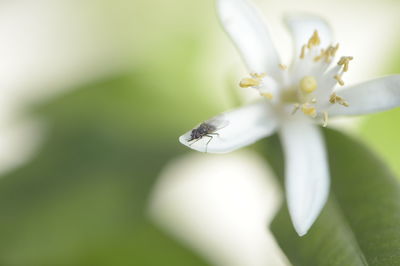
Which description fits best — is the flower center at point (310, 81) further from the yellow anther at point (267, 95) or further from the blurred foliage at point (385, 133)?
the blurred foliage at point (385, 133)

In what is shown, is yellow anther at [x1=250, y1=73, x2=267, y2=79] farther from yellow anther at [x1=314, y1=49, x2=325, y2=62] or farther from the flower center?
yellow anther at [x1=314, y1=49, x2=325, y2=62]

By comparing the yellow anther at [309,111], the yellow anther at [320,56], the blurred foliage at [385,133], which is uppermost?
the yellow anther at [320,56]

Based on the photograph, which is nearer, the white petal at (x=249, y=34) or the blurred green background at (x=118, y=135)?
the white petal at (x=249, y=34)

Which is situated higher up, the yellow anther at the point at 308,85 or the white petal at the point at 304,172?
the yellow anther at the point at 308,85

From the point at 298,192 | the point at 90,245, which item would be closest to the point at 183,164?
the point at 90,245

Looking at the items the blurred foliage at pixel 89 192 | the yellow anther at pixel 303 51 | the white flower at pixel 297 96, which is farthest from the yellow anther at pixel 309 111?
the blurred foliage at pixel 89 192

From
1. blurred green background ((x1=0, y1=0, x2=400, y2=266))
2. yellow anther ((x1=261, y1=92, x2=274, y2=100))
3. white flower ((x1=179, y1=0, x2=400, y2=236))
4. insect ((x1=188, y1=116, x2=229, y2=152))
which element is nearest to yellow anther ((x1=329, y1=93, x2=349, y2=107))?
white flower ((x1=179, y1=0, x2=400, y2=236))

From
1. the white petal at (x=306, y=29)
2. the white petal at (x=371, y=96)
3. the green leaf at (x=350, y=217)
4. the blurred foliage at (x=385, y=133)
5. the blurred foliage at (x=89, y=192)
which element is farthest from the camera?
the blurred foliage at (x=385, y=133)

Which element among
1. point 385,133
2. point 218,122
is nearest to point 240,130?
point 218,122

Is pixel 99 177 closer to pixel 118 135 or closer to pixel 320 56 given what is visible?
pixel 118 135
